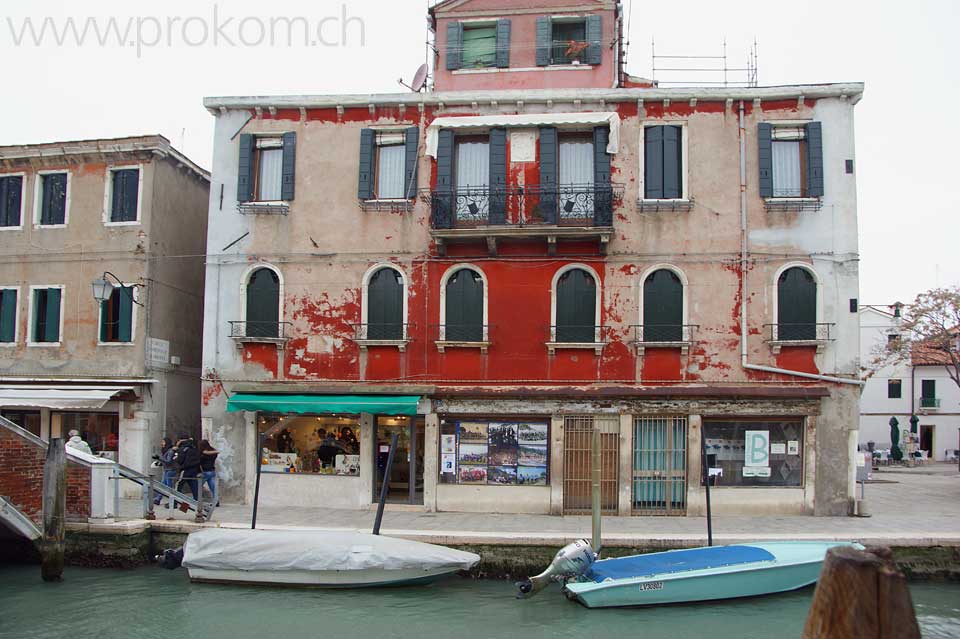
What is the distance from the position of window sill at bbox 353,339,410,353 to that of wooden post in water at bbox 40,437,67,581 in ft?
21.1

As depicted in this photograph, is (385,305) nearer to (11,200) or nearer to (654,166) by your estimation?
(654,166)

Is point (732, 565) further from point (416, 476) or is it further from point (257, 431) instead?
point (257, 431)

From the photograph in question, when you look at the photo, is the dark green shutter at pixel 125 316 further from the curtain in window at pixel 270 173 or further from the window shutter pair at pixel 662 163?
the window shutter pair at pixel 662 163

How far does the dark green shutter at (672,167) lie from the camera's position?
63.1 ft

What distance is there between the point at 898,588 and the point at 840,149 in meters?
16.2

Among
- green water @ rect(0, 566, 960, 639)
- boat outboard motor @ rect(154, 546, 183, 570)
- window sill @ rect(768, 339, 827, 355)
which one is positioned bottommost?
green water @ rect(0, 566, 960, 639)

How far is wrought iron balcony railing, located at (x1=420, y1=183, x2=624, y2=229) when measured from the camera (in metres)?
18.8

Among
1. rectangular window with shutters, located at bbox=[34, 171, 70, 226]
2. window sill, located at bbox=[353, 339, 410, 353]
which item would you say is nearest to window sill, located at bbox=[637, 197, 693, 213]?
window sill, located at bbox=[353, 339, 410, 353]

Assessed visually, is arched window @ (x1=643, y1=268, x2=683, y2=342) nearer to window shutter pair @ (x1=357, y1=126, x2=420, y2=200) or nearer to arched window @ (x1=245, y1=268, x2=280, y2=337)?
window shutter pair @ (x1=357, y1=126, x2=420, y2=200)

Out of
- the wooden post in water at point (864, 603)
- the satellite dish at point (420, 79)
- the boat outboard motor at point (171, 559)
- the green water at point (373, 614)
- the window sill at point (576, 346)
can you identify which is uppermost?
the satellite dish at point (420, 79)

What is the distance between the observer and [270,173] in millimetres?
20484

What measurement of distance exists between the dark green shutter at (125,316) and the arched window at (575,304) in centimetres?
1017

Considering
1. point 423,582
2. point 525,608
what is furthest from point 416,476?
point 525,608

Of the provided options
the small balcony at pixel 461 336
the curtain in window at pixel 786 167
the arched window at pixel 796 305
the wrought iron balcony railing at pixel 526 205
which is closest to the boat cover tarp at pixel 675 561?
the arched window at pixel 796 305
